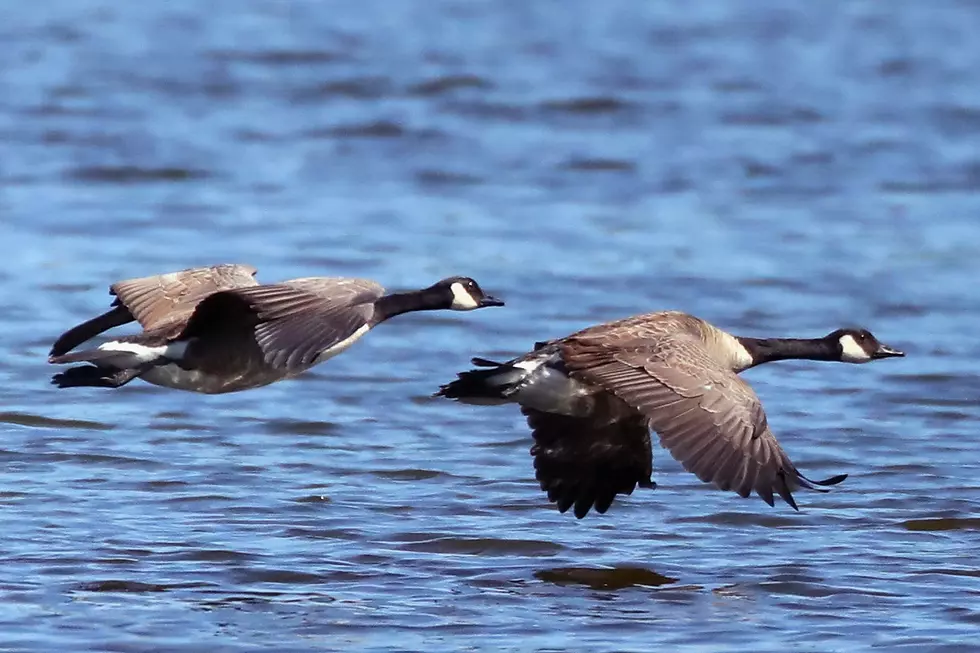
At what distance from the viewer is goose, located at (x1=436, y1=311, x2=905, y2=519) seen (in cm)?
762

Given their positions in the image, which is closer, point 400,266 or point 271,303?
point 271,303

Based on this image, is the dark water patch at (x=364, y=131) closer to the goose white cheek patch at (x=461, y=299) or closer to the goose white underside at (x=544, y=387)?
the goose white cheek patch at (x=461, y=299)

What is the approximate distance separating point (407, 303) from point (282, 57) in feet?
52.0

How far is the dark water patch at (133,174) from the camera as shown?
59.9 ft

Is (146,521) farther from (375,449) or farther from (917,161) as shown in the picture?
(917,161)

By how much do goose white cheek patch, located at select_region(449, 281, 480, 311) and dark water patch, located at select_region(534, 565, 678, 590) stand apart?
56.1 inches

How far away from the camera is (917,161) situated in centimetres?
1933

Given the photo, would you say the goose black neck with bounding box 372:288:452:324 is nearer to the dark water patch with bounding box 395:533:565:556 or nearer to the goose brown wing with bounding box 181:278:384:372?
the goose brown wing with bounding box 181:278:384:372

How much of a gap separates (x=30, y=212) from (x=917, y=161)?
8.82 m

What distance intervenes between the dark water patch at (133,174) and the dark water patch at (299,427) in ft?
24.0

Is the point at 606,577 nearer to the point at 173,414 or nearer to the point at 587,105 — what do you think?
the point at 173,414

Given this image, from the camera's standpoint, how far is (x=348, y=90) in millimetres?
22625

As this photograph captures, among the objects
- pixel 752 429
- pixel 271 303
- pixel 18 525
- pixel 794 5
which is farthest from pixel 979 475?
pixel 794 5

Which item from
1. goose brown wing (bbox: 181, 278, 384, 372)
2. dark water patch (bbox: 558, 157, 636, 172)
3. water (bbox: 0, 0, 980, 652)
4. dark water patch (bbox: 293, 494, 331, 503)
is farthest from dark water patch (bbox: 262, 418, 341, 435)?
dark water patch (bbox: 558, 157, 636, 172)
